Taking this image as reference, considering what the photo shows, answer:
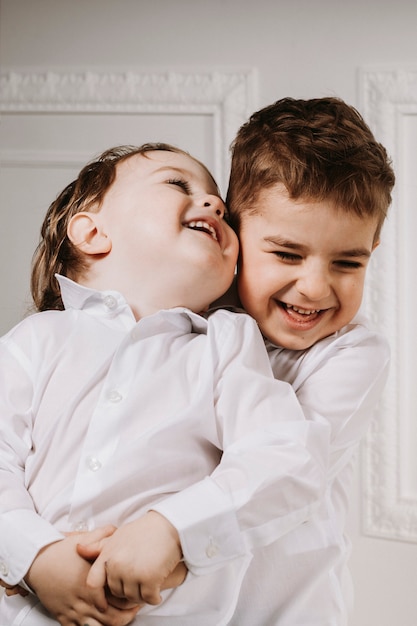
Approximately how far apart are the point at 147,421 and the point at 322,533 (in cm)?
31

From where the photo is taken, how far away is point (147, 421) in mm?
1098

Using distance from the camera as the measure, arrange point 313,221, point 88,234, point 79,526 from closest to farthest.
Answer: point 79,526
point 313,221
point 88,234

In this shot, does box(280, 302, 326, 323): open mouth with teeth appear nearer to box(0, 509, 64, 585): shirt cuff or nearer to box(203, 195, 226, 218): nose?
box(203, 195, 226, 218): nose

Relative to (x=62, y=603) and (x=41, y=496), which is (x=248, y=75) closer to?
(x=41, y=496)

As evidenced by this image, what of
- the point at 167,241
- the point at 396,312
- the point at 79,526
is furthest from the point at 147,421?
the point at 396,312

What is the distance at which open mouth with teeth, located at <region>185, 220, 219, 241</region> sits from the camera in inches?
48.6

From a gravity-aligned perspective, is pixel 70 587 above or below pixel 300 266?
below

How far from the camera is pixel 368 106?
221 cm

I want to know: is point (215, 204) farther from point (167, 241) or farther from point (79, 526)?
point (79, 526)

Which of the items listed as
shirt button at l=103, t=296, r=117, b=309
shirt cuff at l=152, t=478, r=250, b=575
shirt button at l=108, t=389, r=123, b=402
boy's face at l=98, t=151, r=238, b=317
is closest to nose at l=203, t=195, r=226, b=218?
boy's face at l=98, t=151, r=238, b=317

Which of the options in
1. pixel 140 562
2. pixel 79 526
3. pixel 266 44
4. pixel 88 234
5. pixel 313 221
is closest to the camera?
pixel 140 562

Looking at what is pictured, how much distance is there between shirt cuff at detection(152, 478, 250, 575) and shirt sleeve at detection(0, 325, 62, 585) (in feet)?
0.55

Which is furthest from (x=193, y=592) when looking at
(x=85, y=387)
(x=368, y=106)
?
(x=368, y=106)

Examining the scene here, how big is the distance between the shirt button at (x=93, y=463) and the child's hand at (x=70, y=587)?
0.08 metres
